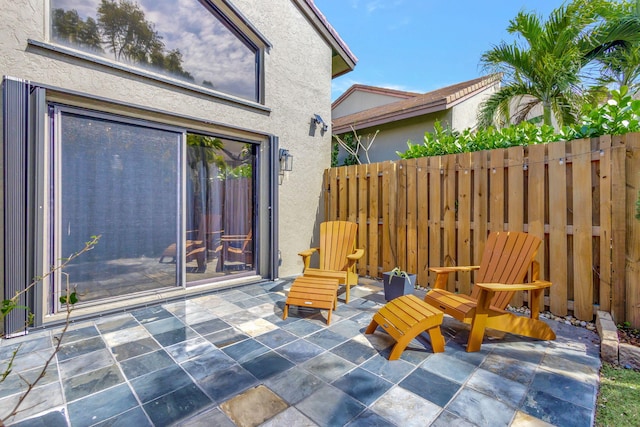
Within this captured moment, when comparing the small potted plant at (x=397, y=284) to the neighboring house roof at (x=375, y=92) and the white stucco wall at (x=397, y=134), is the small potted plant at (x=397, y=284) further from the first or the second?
the neighboring house roof at (x=375, y=92)

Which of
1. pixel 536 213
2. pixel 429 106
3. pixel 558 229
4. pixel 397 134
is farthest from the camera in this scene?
pixel 397 134

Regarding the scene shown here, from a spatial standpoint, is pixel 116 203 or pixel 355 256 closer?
pixel 116 203

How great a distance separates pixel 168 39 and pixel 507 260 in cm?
524

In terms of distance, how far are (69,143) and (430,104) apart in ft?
22.2

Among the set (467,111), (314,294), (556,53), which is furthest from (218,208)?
(556,53)

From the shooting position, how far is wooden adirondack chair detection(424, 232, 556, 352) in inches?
113

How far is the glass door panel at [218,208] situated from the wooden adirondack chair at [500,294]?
3170 millimetres

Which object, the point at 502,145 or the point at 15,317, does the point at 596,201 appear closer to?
the point at 502,145

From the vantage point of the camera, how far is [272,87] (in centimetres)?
546

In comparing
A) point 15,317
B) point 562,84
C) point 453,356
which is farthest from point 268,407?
point 562,84

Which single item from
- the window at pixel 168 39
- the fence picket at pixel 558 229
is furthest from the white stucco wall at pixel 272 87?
the fence picket at pixel 558 229

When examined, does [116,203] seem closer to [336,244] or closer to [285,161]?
[285,161]

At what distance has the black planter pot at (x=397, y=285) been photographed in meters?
4.16

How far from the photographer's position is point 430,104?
7188 millimetres
